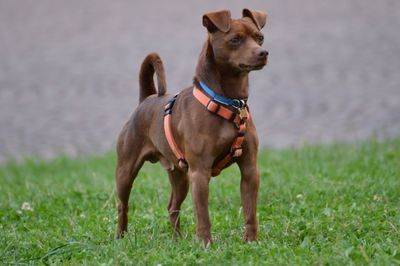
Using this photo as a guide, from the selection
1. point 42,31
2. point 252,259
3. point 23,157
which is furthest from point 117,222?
point 42,31

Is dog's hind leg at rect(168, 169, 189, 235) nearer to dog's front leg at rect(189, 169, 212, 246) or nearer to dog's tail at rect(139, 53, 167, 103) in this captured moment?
dog's tail at rect(139, 53, 167, 103)

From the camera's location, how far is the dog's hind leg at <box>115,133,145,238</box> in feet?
21.0

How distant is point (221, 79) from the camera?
5.69m

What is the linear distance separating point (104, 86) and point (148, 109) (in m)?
10.8

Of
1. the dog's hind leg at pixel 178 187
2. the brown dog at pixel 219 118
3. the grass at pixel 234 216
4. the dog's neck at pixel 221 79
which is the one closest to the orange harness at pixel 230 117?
the brown dog at pixel 219 118

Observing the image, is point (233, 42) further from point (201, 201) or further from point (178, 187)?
point (178, 187)

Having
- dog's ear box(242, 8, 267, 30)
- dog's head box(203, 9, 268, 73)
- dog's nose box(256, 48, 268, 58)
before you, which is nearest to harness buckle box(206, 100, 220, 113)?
dog's head box(203, 9, 268, 73)

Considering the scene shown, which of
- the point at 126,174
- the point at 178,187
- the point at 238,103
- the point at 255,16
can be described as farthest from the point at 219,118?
the point at 126,174

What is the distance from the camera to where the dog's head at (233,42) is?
541 cm

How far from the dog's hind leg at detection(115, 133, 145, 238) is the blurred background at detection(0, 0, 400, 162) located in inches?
230

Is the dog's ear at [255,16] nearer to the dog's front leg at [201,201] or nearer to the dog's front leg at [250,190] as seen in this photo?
the dog's front leg at [250,190]

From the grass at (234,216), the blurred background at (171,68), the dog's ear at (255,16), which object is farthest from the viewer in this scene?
the blurred background at (171,68)

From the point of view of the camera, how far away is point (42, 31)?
21.5 m

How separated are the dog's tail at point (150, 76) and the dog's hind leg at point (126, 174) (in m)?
0.51
